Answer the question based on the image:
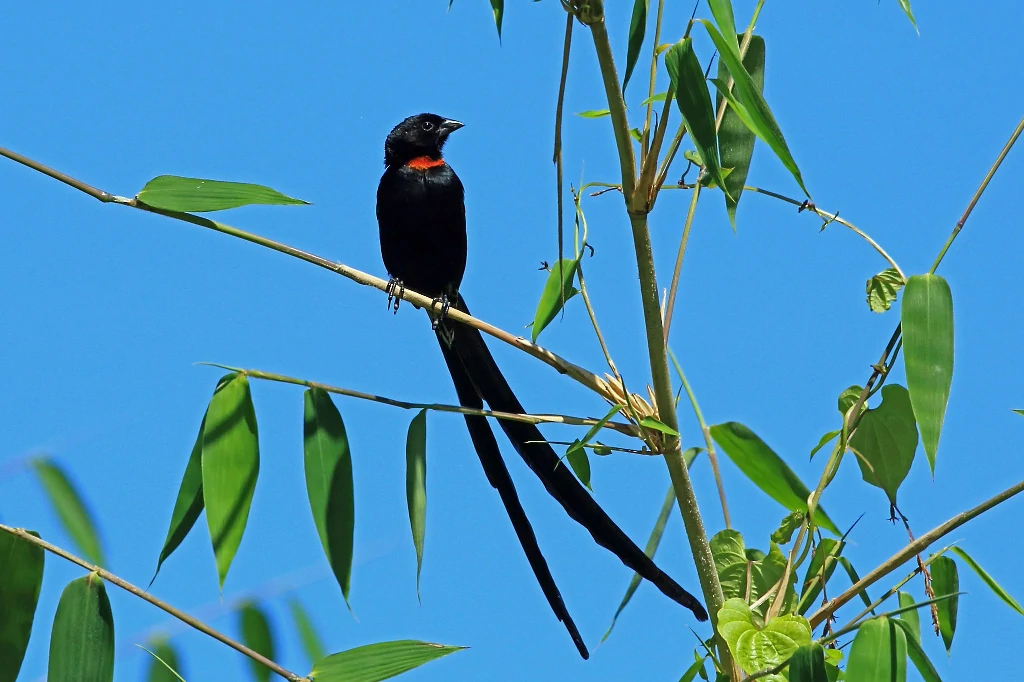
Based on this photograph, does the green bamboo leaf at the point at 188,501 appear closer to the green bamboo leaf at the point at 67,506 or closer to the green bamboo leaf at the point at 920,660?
the green bamboo leaf at the point at 67,506

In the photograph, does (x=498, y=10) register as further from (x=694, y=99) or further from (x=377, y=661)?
(x=377, y=661)

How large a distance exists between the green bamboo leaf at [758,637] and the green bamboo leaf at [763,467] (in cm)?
29

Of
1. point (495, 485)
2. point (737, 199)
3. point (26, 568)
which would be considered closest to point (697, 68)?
point (737, 199)

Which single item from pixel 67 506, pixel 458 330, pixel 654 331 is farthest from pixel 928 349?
pixel 67 506

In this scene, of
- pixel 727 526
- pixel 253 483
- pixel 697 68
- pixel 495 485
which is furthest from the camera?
pixel 495 485

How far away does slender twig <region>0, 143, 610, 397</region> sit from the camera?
1.29 meters

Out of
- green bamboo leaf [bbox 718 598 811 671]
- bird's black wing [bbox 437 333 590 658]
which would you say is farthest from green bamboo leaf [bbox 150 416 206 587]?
green bamboo leaf [bbox 718 598 811 671]

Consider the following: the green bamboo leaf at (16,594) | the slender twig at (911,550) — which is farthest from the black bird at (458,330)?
the green bamboo leaf at (16,594)

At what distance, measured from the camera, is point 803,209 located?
1.43m

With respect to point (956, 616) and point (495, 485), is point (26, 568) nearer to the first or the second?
point (495, 485)

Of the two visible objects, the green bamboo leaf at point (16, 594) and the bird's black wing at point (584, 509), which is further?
the bird's black wing at point (584, 509)

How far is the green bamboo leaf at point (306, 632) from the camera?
176cm

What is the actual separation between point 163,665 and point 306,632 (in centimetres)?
27

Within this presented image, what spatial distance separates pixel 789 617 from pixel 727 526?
0.25 m
